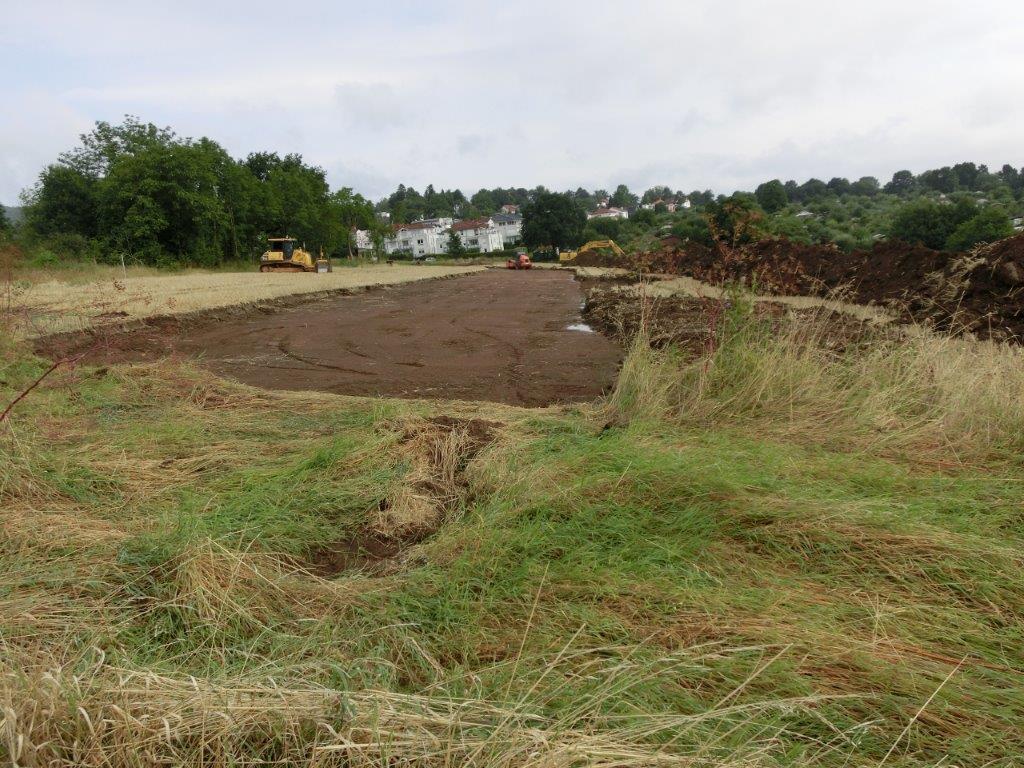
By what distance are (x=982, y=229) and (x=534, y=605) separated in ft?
86.6

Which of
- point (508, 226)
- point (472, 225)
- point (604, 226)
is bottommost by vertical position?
point (604, 226)

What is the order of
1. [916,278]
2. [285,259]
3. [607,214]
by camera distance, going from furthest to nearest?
[607,214] → [285,259] → [916,278]

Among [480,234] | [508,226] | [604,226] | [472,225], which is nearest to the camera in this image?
[604,226]

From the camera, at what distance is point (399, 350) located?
11133 mm

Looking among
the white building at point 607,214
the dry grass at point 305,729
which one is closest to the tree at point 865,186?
the white building at point 607,214

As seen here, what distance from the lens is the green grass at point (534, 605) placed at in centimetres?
177

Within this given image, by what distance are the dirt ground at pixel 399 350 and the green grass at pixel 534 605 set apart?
1.83 meters

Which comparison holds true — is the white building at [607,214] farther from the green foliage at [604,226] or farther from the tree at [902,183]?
the tree at [902,183]

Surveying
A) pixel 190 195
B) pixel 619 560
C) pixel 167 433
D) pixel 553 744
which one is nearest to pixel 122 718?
pixel 553 744

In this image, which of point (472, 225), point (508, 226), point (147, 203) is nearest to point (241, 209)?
point (147, 203)

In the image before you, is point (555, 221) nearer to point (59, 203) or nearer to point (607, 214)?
point (607, 214)

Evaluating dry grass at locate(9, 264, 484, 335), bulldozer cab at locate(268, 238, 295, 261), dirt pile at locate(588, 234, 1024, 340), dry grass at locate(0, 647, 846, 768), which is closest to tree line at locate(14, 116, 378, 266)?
bulldozer cab at locate(268, 238, 295, 261)

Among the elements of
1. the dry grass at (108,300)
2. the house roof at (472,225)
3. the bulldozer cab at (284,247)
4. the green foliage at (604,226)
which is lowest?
the dry grass at (108,300)

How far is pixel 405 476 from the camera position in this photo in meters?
4.34
